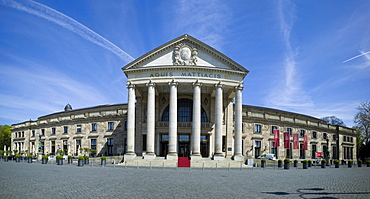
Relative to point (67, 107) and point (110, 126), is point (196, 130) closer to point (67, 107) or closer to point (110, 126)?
point (110, 126)

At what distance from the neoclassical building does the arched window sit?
186 mm

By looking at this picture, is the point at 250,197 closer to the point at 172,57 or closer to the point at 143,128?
the point at 172,57

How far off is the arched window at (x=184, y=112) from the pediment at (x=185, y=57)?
10.1m

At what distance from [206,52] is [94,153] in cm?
3453

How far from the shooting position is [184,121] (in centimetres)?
5641

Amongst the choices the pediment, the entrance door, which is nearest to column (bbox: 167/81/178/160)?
the pediment

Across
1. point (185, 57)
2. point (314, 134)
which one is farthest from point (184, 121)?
point (314, 134)

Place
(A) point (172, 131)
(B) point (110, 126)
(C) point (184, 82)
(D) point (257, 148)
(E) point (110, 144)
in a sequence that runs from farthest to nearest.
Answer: (B) point (110, 126) → (E) point (110, 144) → (D) point (257, 148) → (C) point (184, 82) → (A) point (172, 131)

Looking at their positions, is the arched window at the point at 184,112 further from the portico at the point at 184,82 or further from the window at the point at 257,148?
the window at the point at 257,148

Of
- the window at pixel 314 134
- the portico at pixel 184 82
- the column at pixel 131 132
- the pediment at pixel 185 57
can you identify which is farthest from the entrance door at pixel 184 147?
the window at pixel 314 134

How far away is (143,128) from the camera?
55969 mm

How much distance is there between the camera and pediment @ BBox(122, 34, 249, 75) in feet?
163

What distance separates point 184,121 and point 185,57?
1272 cm

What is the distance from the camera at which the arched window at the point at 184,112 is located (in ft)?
186
